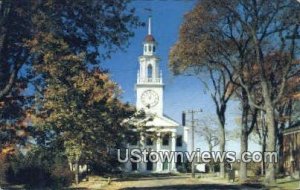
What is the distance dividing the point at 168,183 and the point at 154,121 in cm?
72

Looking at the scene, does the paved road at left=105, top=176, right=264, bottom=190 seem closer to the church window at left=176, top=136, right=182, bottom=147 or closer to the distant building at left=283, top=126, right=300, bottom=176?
the church window at left=176, top=136, right=182, bottom=147

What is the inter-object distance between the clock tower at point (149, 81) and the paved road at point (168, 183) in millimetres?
692

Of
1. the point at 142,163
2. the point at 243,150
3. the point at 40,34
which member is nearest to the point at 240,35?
the point at 243,150

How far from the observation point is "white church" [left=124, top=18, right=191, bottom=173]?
6.25 metres

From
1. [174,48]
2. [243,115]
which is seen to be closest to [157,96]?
[174,48]

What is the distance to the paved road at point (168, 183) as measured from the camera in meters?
6.42

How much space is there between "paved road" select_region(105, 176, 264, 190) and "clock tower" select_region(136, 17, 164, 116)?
0.69 meters

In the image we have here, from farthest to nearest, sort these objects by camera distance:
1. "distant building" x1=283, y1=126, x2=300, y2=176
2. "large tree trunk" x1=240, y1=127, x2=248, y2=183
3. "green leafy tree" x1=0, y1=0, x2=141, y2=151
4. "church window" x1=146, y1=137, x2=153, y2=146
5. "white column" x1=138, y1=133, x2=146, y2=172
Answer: "distant building" x1=283, y1=126, x2=300, y2=176
"large tree trunk" x1=240, y1=127, x2=248, y2=183
"church window" x1=146, y1=137, x2=153, y2=146
"white column" x1=138, y1=133, x2=146, y2=172
"green leafy tree" x1=0, y1=0, x2=141, y2=151

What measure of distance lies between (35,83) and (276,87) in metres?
3.66

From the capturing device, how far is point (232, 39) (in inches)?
282

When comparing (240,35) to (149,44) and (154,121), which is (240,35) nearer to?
(149,44)

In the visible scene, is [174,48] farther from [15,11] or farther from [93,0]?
[15,11]

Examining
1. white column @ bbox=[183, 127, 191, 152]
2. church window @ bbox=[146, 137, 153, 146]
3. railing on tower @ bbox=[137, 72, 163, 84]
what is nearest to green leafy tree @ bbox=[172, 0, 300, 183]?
railing on tower @ bbox=[137, 72, 163, 84]

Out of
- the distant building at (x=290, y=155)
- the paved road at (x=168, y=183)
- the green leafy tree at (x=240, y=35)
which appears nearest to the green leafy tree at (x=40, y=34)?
the green leafy tree at (x=240, y=35)
